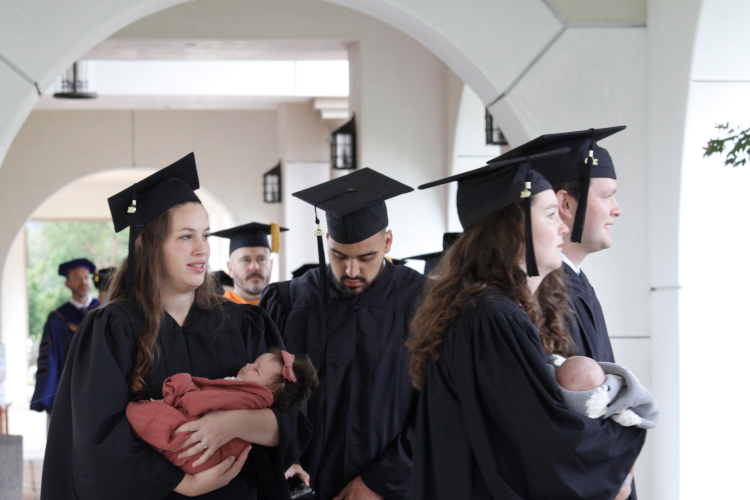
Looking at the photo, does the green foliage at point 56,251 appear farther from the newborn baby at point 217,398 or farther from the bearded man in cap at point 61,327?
the newborn baby at point 217,398

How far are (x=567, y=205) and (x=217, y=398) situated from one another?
1243 mm

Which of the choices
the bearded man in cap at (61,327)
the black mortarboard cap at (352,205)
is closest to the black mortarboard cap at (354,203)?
the black mortarboard cap at (352,205)

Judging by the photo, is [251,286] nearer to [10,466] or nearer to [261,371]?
[10,466]

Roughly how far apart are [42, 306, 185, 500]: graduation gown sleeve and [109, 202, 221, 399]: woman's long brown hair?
42 mm

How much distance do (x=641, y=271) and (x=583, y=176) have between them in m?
1.59

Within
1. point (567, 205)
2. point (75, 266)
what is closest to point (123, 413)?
point (567, 205)

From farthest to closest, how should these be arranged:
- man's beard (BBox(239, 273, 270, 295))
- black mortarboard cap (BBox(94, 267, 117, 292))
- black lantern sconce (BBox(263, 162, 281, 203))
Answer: black lantern sconce (BBox(263, 162, 281, 203)), man's beard (BBox(239, 273, 270, 295)), black mortarboard cap (BBox(94, 267, 117, 292))

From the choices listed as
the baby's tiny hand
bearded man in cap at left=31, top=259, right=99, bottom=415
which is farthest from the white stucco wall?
bearded man in cap at left=31, top=259, right=99, bottom=415

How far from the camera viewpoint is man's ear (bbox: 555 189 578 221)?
2.53 m

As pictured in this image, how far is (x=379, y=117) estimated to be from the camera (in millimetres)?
6551

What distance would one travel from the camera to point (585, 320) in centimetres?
247

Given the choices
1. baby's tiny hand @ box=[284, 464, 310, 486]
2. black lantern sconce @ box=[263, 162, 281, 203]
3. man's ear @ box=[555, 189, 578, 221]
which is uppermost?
black lantern sconce @ box=[263, 162, 281, 203]

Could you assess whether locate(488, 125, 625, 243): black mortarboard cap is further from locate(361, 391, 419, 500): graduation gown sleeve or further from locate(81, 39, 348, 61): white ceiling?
locate(81, 39, 348, 61): white ceiling

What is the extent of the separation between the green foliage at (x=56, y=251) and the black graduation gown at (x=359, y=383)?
1547cm
